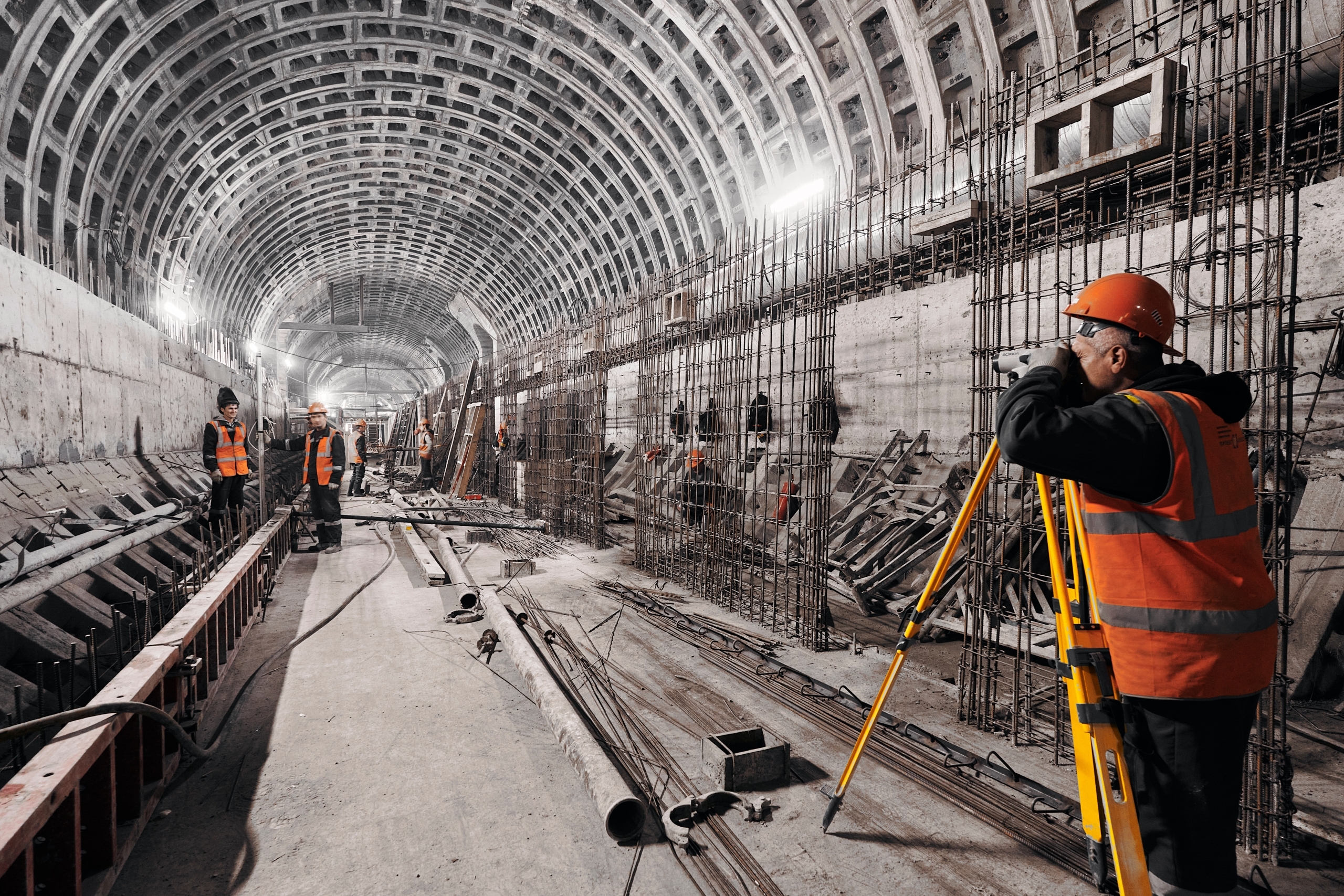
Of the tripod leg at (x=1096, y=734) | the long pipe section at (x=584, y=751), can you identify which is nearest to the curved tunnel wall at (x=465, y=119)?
the tripod leg at (x=1096, y=734)

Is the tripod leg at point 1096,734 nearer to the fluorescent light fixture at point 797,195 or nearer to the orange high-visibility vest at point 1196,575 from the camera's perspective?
the orange high-visibility vest at point 1196,575

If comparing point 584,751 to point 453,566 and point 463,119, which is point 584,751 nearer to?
point 453,566

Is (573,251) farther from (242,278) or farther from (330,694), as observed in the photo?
(330,694)

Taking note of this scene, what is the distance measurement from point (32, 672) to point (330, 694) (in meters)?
1.99

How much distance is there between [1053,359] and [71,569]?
6840mm

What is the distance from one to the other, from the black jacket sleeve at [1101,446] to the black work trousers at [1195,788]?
62cm

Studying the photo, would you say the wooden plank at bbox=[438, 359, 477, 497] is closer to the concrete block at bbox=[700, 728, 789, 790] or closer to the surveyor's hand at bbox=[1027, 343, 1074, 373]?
the concrete block at bbox=[700, 728, 789, 790]

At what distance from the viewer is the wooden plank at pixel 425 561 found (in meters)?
8.19

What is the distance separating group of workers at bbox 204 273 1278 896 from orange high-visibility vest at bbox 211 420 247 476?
949 cm

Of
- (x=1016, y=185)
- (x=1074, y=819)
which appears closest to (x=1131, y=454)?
(x=1074, y=819)

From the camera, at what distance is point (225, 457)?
29.2 feet

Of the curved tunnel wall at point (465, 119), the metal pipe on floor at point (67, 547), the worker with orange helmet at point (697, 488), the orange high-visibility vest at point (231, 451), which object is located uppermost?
the curved tunnel wall at point (465, 119)

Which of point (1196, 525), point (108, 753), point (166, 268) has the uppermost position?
point (166, 268)

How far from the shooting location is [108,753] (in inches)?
109
